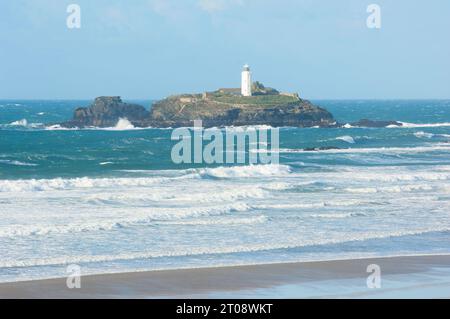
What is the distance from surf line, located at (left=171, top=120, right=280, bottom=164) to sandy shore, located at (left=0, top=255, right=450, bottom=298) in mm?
27882

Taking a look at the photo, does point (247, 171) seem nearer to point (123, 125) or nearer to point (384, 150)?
point (384, 150)

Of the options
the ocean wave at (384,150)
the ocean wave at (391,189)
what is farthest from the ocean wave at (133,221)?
the ocean wave at (384,150)

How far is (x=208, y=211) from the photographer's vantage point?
24.9 metres

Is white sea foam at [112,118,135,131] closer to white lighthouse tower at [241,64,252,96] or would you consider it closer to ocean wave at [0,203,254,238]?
white lighthouse tower at [241,64,252,96]

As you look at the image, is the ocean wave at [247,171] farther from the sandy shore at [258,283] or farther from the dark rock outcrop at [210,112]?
the dark rock outcrop at [210,112]

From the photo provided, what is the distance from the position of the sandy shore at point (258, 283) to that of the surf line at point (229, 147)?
27882mm

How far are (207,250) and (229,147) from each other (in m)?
37.1

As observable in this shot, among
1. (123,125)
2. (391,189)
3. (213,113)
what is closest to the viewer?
(391,189)

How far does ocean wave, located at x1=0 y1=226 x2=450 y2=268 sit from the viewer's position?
1730 cm

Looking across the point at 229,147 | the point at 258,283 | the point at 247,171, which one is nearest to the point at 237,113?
the point at 229,147

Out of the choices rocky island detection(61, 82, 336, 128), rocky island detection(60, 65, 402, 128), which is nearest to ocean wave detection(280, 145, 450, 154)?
rocky island detection(60, 65, 402, 128)

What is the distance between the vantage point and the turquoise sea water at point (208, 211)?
18.5 meters

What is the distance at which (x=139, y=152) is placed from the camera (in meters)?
50.5
